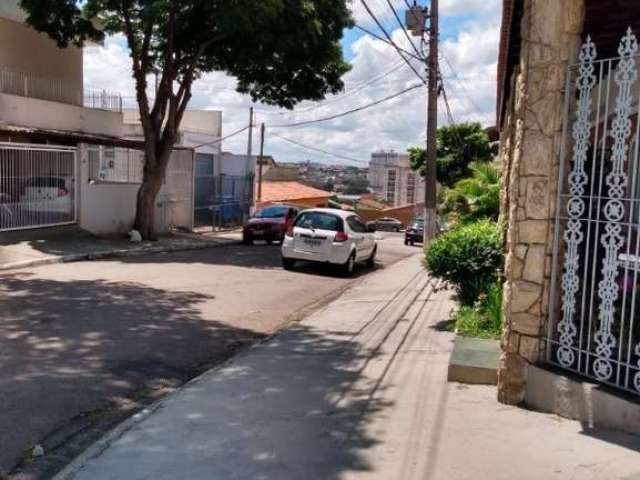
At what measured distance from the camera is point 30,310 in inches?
374

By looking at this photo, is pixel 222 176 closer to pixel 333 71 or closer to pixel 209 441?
pixel 333 71

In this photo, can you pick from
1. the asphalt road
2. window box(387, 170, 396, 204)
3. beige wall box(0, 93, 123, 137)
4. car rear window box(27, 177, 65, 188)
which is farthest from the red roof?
window box(387, 170, 396, 204)

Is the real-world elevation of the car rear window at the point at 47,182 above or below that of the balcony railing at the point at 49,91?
below

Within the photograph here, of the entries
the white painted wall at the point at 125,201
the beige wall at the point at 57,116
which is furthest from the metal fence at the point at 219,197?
the beige wall at the point at 57,116

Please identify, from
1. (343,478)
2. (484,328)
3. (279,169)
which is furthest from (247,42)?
(279,169)

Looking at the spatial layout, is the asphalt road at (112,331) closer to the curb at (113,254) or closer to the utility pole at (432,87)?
the curb at (113,254)

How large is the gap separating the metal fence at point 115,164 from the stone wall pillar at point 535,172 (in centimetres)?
1760

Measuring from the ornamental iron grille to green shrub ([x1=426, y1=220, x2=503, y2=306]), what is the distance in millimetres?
3682

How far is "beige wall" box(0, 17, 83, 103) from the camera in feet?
73.6

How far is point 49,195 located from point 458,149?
23050 mm

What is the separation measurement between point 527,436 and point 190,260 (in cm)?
1365

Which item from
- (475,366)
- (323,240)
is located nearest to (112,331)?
(475,366)

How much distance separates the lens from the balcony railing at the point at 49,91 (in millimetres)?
21328

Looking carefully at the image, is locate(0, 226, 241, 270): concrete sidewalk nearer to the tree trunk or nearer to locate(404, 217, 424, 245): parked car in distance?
the tree trunk
